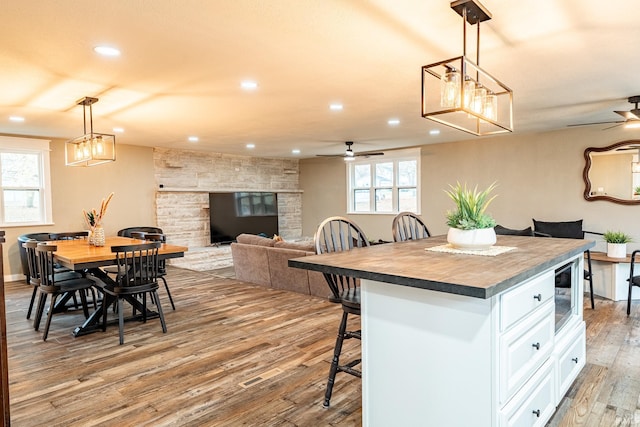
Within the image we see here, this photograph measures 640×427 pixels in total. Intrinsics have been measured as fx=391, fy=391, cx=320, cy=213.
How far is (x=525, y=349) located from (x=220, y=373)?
2.11 m

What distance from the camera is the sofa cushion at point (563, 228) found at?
19.6ft

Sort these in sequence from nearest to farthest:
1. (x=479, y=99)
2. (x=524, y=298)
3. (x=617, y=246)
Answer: (x=524, y=298) → (x=479, y=99) → (x=617, y=246)

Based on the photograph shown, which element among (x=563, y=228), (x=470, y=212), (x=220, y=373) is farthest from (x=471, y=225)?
(x=563, y=228)

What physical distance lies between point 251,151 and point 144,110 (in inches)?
163

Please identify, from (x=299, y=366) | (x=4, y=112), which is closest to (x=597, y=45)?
(x=299, y=366)

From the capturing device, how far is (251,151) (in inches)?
344

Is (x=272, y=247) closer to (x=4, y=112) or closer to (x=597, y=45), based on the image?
(x=4, y=112)

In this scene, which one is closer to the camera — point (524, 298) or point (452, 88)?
point (524, 298)

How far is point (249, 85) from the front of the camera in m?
3.70

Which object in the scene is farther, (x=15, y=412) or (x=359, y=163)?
(x=359, y=163)

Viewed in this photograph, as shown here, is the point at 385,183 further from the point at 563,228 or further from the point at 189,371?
the point at 189,371

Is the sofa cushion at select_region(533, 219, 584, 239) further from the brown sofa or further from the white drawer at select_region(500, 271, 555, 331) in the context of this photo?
the white drawer at select_region(500, 271, 555, 331)

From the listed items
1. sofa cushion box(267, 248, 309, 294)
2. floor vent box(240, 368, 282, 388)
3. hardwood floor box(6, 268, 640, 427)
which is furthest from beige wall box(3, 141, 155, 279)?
floor vent box(240, 368, 282, 388)

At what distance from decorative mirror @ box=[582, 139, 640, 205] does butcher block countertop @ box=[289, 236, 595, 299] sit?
4528 millimetres
